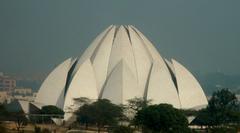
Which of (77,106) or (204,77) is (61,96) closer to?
(77,106)

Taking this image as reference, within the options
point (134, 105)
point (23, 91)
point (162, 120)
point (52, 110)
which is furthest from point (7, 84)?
point (162, 120)

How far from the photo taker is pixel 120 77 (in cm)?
5022

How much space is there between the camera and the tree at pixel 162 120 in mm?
39531

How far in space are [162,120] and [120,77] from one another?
35.1ft

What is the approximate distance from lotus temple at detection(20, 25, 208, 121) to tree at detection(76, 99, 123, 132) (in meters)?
2.09

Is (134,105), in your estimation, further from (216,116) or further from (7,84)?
(7,84)

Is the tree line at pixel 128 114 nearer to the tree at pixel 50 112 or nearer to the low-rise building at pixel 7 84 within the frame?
the tree at pixel 50 112

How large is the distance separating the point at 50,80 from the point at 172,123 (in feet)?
52.6

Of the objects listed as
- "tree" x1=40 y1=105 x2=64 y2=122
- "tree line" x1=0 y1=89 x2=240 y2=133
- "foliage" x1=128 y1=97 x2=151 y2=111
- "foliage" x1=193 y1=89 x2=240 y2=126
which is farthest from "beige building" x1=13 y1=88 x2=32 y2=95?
"foliage" x1=193 y1=89 x2=240 y2=126

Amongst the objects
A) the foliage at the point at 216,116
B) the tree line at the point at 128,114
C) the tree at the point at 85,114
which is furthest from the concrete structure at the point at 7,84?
the foliage at the point at 216,116

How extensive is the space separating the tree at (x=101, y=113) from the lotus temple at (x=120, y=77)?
209 centimetres

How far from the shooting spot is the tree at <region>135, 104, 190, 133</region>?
3953 cm

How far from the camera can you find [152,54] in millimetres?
53812

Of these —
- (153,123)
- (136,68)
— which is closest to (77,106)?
(136,68)
